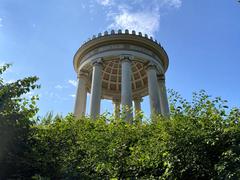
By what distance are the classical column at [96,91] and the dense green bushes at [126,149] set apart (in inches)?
559

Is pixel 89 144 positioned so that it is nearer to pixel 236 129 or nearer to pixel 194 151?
pixel 194 151

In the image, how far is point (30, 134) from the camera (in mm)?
13805

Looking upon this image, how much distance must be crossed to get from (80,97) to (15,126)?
21.0m

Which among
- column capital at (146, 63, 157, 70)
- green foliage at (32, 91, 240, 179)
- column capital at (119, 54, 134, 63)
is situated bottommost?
green foliage at (32, 91, 240, 179)

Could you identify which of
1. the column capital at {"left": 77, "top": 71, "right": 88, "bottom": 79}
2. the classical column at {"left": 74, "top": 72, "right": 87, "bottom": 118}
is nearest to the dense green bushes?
the classical column at {"left": 74, "top": 72, "right": 87, "bottom": 118}

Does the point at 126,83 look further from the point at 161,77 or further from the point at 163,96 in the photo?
the point at 161,77

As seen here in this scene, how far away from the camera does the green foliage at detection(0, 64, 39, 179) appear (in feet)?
39.5

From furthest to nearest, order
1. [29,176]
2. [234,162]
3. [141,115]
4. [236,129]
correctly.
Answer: [141,115] → [29,176] → [236,129] → [234,162]

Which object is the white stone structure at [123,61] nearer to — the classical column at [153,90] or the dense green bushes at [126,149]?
the classical column at [153,90]

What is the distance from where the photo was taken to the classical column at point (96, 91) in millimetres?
29141

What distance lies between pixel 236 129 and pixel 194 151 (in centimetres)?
202

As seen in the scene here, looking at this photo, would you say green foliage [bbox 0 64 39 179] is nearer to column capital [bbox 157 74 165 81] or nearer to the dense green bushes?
the dense green bushes

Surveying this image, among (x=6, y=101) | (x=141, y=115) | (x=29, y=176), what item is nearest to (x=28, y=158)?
(x=29, y=176)

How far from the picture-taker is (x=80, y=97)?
110 ft
